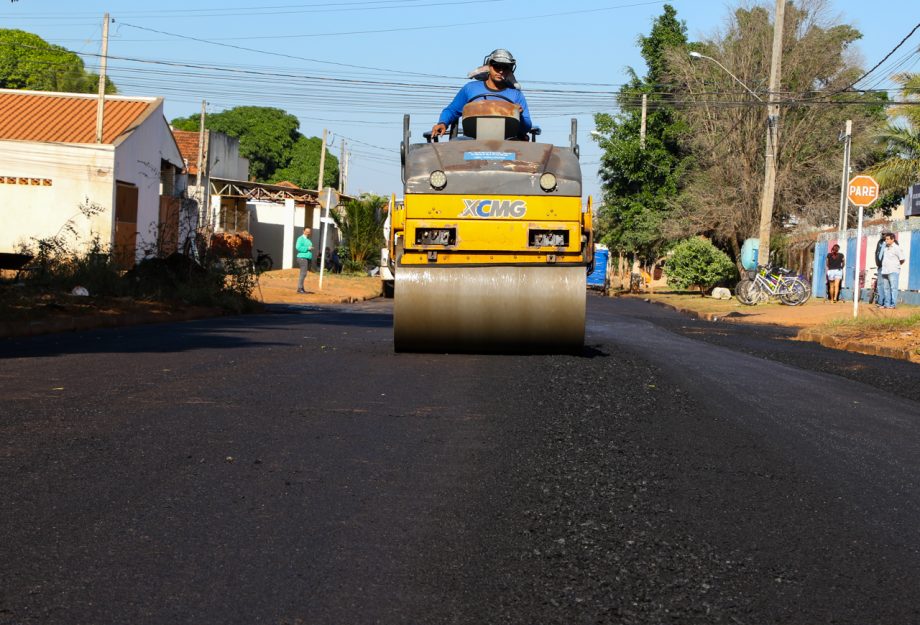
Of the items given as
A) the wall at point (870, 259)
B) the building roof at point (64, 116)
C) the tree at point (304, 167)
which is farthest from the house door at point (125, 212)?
the tree at point (304, 167)

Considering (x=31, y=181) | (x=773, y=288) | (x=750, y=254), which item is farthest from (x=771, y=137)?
(x=31, y=181)

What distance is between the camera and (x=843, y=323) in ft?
63.8

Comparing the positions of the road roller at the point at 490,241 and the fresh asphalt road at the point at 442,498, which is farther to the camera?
the road roller at the point at 490,241

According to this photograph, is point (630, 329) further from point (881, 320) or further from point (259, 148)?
point (259, 148)

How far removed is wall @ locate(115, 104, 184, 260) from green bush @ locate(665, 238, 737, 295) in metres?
18.2

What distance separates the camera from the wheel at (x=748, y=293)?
3062 centimetres

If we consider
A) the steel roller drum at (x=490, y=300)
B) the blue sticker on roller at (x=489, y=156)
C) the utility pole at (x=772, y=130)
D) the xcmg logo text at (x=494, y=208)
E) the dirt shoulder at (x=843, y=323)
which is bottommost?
the dirt shoulder at (x=843, y=323)

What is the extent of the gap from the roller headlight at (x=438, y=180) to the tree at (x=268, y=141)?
3568 inches

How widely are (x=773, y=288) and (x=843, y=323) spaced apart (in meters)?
11.1

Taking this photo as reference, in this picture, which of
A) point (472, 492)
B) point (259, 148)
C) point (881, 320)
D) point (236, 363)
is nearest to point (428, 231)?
point (236, 363)

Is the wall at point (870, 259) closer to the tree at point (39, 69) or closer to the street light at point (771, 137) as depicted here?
the street light at point (771, 137)

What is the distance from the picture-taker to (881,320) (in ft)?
61.6

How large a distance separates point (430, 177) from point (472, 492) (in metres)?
5.70

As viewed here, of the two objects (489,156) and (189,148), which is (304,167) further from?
(489,156)
